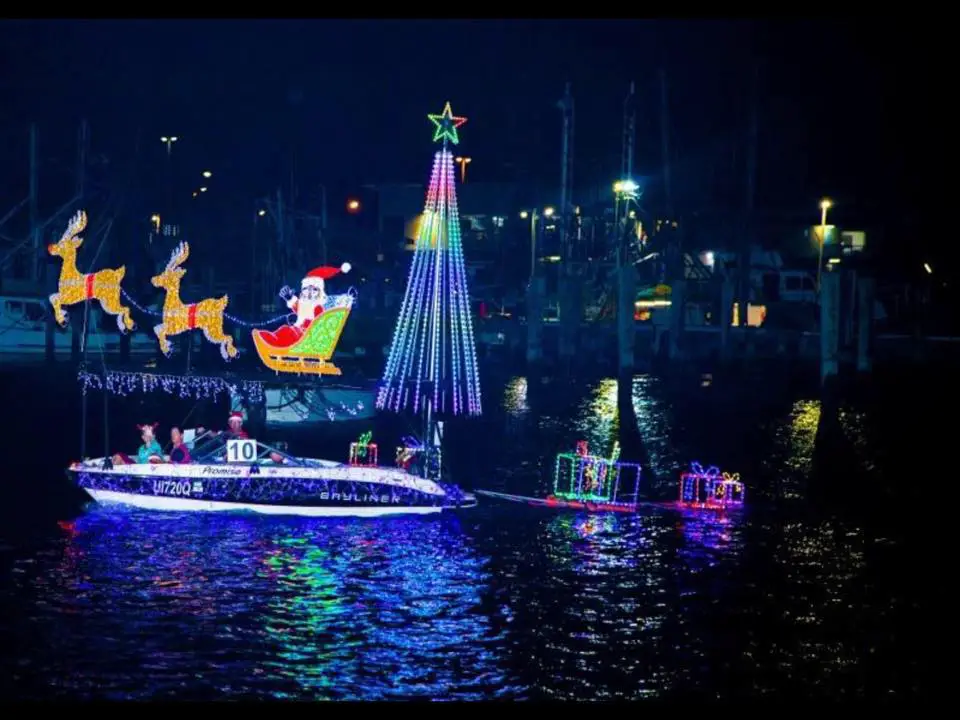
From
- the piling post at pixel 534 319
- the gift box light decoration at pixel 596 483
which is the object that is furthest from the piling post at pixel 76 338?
the gift box light decoration at pixel 596 483

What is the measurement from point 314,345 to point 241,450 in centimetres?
1177

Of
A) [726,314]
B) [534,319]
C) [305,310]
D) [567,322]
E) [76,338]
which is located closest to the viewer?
[305,310]

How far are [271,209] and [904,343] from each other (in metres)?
48.6

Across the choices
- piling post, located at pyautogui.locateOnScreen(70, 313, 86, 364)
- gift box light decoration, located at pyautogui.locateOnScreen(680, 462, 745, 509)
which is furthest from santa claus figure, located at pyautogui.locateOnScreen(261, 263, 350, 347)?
piling post, located at pyautogui.locateOnScreen(70, 313, 86, 364)

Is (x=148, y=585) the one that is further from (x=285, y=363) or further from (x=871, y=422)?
(x=871, y=422)

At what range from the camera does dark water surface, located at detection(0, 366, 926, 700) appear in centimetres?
2728

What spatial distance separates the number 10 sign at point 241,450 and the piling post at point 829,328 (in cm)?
3883

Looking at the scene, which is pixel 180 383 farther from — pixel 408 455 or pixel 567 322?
pixel 567 322

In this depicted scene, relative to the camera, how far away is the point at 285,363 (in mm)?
51406

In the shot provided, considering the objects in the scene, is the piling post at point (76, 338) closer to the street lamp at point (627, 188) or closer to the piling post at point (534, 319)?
the piling post at point (534, 319)

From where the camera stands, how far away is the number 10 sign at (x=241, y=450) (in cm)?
3956

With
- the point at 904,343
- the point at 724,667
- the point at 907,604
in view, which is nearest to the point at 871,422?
the point at 904,343

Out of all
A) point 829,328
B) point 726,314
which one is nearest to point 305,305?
point 829,328

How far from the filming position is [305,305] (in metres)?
50.2
